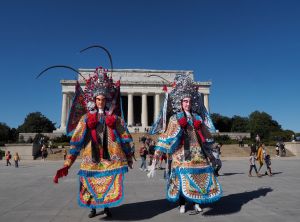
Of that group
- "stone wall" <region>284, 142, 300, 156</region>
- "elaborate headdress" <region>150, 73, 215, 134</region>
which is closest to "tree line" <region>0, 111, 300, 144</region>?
"stone wall" <region>284, 142, 300, 156</region>

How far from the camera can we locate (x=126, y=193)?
11.5 metres

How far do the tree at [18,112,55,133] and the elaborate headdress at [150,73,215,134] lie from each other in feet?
334

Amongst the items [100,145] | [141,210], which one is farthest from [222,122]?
[100,145]

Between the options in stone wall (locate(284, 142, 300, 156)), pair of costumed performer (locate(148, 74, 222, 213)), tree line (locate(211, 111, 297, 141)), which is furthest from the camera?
tree line (locate(211, 111, 297, 141))

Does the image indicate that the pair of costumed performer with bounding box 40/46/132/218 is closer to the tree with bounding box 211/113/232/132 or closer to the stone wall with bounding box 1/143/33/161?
the stone wall with bounding box 1/143/33/161

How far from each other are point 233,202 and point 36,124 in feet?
348

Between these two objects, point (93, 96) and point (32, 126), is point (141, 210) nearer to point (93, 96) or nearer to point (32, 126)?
point (93, 96)

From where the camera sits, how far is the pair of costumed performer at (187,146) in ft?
25.7

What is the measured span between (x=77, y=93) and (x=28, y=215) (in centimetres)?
334

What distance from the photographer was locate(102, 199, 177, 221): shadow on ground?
7.67m

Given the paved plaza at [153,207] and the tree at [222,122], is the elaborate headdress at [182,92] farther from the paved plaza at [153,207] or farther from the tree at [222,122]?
the tree at [222,122]

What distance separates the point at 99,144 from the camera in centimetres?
785

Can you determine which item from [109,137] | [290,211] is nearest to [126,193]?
[109,137]

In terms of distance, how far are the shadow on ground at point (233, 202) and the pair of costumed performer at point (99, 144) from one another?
241cm
